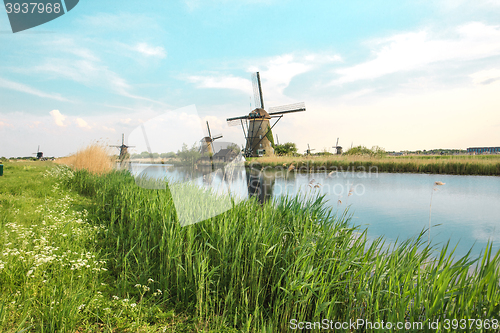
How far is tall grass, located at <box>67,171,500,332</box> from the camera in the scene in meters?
2.00

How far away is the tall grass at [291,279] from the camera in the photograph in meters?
2.00

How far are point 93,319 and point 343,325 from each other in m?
2.23

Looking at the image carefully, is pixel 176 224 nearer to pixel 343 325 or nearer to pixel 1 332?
pixel 1 332

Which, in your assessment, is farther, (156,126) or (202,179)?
(202,179)

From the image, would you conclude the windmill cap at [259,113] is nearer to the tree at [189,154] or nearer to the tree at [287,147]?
the tree at [287,147]

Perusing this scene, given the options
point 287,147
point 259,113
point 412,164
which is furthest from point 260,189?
point 287,147

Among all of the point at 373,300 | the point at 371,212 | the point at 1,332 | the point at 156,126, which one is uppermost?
the point at 156,126

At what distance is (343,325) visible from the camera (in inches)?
83.4

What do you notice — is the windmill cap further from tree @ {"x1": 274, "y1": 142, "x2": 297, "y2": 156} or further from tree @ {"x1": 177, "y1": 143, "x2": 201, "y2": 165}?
tree @ {"x1": 177, "y1": 143, "x2": 201, "y2": 165}

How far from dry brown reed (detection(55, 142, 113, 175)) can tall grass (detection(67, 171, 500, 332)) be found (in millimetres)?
8159

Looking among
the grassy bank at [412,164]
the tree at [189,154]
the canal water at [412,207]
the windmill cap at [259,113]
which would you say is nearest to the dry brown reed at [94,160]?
the canal water at [412,207]

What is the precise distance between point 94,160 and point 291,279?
10.8 m

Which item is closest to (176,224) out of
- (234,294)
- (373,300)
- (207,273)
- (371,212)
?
(207,273)

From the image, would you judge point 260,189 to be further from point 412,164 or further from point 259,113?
point 259,113
